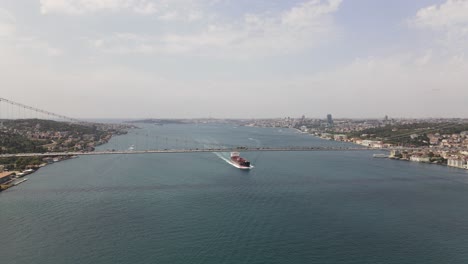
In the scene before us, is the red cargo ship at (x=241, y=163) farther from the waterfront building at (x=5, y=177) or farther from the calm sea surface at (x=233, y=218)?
the waterfront building at (x=5, y=177)

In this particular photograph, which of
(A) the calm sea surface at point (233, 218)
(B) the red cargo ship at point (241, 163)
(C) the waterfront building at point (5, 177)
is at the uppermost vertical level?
(B) the red cargo ship at point (241, 163)

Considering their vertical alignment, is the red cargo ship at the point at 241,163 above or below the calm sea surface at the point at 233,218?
above

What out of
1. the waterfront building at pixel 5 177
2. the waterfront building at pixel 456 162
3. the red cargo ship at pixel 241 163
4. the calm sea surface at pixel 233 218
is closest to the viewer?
the calm sea surface at pixel 233 218

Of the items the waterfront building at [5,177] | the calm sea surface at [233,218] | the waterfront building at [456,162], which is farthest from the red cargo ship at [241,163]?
the waterfront building at [456,162]

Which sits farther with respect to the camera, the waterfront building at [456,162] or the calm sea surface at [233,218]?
the waterfront building at [456,162]

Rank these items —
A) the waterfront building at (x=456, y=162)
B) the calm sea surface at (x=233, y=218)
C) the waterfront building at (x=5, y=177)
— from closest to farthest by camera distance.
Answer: the calm sea surface at (x=233, y=218), the waterfront building at (x=5, y=177), the waterfront building at (x=456, y=162)

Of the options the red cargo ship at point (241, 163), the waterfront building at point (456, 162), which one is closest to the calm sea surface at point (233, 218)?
the red cargo ship at point (241, 163)

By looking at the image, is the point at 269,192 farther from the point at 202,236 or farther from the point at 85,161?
the point at 85,161

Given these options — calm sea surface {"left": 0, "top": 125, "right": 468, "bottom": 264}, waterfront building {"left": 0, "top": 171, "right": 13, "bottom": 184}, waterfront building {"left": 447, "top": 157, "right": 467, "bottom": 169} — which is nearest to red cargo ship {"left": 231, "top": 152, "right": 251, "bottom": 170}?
calm sea surface {"left": 0, "top": 125, "right": 468, "bottom": 264}

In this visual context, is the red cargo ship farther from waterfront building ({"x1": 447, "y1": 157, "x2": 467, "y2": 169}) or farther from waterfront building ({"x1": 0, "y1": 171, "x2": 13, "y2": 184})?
waterfront building ({"x1": 447, "y1": 157, "x2": 467, "y2": 169})

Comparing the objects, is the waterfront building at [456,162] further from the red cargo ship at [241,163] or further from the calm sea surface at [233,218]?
the red cargo ship at [241,163]
